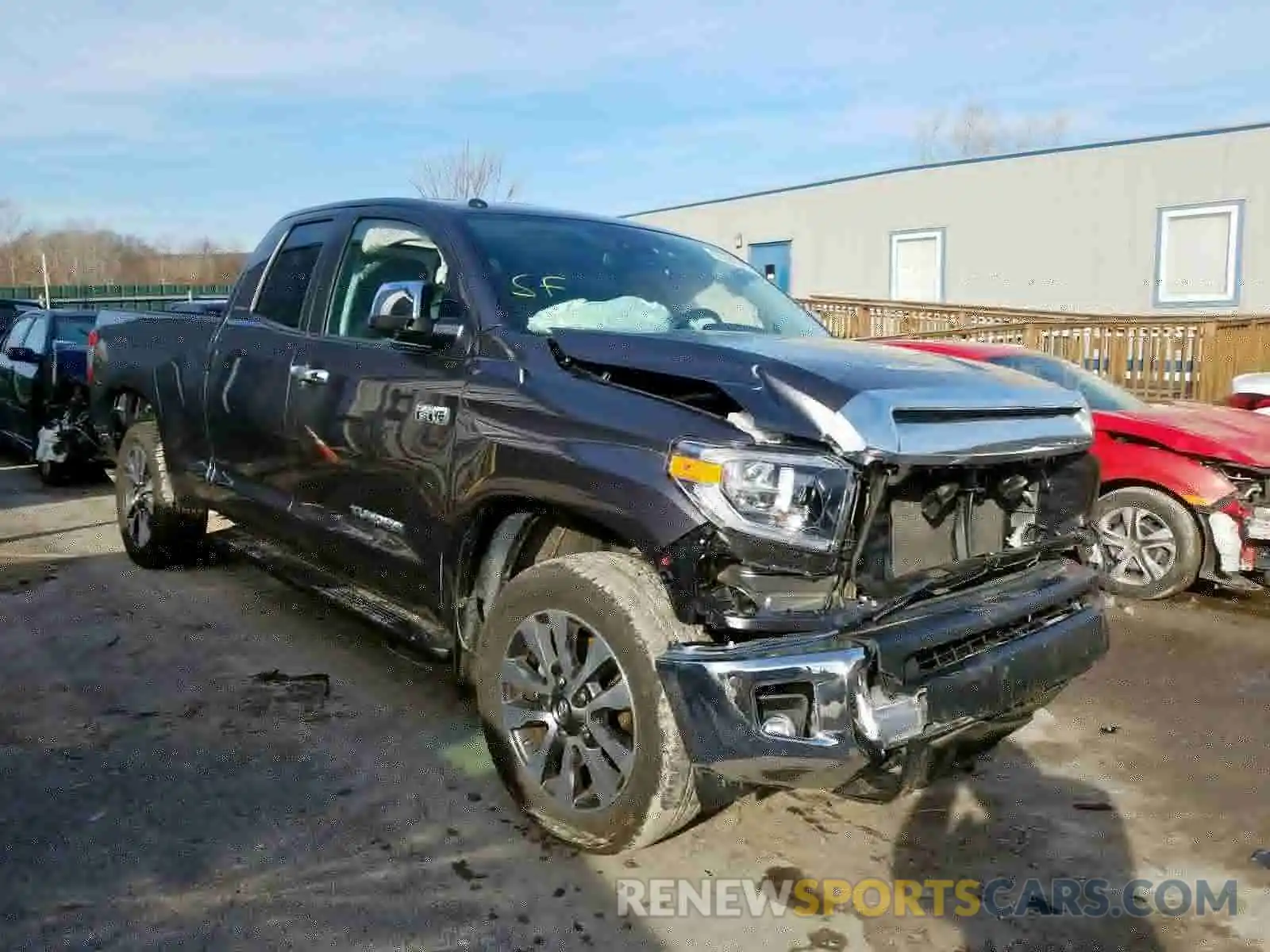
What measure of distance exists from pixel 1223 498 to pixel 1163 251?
11757 millimetres

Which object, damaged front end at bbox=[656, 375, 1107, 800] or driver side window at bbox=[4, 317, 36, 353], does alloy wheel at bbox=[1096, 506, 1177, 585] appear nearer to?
damaged front end at bbox=[656, 375, 1107, 800]

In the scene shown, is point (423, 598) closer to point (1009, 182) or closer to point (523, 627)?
point (523, 627)

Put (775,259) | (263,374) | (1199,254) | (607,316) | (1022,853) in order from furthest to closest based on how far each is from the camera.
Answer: (775,259) < (1199,254) < (263,374) < (607,316) < (1022,853)

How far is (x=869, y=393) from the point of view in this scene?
9.12 ft

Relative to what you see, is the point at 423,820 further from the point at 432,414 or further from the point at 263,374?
the point at 263,374

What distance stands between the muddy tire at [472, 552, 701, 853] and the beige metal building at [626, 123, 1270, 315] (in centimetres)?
1533

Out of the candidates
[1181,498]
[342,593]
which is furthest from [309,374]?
[1181,498]

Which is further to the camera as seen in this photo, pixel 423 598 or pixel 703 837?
pixel 423 598

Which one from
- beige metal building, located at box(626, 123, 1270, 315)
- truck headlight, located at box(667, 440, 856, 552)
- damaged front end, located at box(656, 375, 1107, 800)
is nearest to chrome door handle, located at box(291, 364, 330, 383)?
damaged front end, located at box(656, 375, 1107, 800)

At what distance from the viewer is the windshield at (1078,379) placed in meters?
6.71

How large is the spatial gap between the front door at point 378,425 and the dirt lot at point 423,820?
2.17ft

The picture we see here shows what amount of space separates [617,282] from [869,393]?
57.5 inches

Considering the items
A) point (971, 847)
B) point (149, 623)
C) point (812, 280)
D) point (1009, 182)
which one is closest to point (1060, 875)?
point (971, 847)

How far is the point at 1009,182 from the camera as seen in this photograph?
57.4 ft
